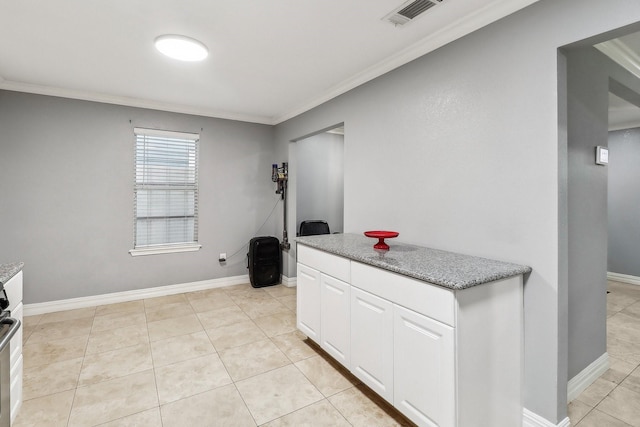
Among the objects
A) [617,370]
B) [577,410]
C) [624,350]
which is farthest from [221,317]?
[624,350]

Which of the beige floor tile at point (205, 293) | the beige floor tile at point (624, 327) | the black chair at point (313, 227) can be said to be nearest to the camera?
the beige floor tile at point (624, 327)

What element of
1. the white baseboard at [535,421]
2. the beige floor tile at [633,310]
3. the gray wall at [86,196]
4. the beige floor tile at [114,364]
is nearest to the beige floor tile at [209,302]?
the gray wall at [86,196]

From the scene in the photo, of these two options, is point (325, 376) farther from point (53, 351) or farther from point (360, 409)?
point (53, 351)

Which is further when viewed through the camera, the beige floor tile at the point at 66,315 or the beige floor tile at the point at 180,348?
the beige floor tile at the point at 66,315

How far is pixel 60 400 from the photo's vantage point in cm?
201

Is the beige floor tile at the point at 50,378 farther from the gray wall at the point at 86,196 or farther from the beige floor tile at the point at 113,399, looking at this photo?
the gray wall at the point at 86,196

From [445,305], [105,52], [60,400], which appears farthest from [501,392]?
[105,52]

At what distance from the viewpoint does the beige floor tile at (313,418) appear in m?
1.79

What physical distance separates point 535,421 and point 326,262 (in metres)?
1.58

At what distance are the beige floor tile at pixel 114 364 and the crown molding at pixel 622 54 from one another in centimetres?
406

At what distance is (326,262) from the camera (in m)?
2.44

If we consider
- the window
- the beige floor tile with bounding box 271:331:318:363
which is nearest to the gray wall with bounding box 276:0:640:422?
the beige floor tile with bounding box 271:331:318:363

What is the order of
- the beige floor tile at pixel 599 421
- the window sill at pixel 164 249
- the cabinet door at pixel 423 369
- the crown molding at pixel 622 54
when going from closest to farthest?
1. the cabinet door at pixel 423 369
2. the beige floor tile at pixel 599 421
3. the crown molding at pixel 622 54
4. the window sill at pixel 164 249

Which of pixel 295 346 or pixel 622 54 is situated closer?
pixel 622 54
